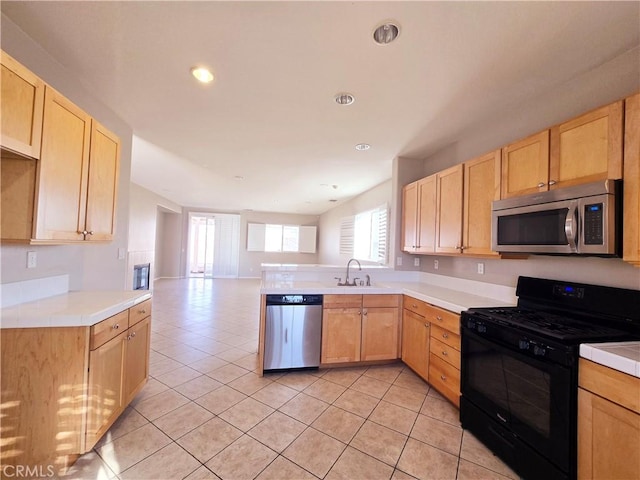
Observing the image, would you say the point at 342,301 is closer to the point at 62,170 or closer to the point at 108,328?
the point at 108,328

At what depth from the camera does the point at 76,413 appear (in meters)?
1.48

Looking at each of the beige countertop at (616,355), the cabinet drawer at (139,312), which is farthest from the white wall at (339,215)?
the cabinet drawer at (139,312)

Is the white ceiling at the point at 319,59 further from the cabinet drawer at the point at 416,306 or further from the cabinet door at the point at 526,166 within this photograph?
the cabinet drawer at the point at 416,306

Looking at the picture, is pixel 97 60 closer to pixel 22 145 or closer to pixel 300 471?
pixel 22 145

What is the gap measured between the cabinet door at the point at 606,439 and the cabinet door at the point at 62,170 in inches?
123

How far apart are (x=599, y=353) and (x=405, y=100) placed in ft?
6.85

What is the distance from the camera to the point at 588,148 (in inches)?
60.9

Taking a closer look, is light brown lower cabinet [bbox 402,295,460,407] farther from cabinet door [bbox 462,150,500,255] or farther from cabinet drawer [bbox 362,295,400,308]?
cabinet door [bbox 462,150,500,255]

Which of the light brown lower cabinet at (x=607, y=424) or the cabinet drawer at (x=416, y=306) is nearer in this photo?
the light brown lower cabinet at (x=607, y=424)

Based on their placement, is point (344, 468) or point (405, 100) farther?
point (405, 100)

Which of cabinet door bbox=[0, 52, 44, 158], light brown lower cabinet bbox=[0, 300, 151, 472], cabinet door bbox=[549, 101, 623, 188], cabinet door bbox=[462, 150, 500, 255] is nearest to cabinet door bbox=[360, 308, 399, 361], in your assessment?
cabinet door bbox=[462, 150, 500, 255]

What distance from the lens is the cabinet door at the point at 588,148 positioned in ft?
4.65

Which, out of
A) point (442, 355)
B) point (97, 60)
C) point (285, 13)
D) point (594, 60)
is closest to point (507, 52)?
point (594, 60)

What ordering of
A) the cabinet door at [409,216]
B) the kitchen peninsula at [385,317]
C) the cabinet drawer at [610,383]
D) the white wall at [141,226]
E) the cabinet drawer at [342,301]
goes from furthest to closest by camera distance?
the white wall at [141,226]
the cabinet door at [409,216]
the cabinet drawer at [342,301]
the kitchen peninsula at [385,317]
the cabinet drawer at [610,383]
